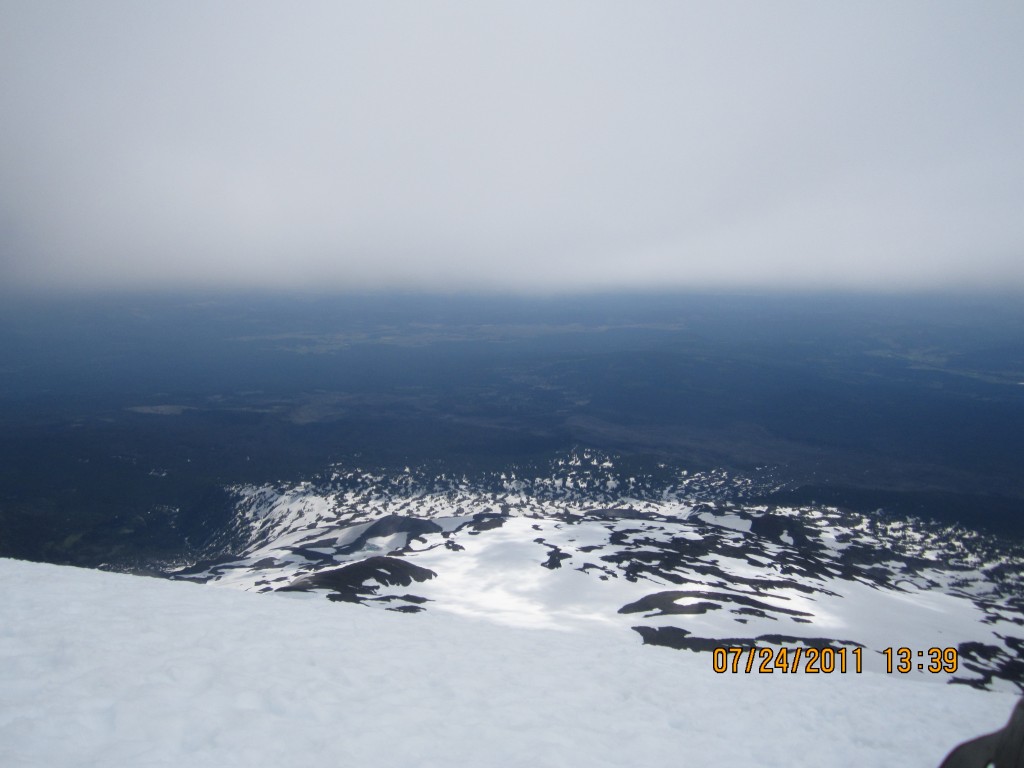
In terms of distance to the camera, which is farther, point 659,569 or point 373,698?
point 659,569

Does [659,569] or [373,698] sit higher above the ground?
[373,698]

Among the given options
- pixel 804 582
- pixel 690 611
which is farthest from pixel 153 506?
pixel 804 582

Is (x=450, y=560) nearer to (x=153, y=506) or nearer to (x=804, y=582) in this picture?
(x=804, y=582)

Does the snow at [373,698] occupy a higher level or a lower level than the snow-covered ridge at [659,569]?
higher

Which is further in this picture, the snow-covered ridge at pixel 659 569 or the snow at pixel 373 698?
the snow-covered ridge at pixel 659 569
